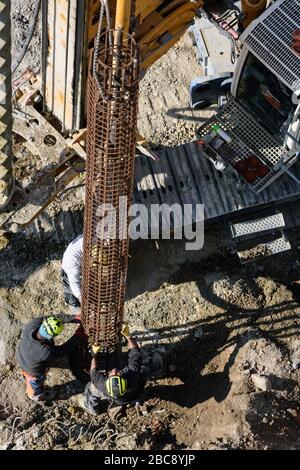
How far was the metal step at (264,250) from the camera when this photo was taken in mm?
15102

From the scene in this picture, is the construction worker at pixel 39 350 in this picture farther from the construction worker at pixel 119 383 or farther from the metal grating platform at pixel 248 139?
the metal grating platform at pixel 248 139

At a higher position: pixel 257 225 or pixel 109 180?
pixel 109 180

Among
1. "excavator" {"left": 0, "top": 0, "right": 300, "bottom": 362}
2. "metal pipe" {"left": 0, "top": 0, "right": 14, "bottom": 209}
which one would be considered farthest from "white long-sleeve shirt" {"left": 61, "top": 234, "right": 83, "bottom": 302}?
"metal pipe" {"left": 0, "top": 0, "right": 14, "bottom": 209}

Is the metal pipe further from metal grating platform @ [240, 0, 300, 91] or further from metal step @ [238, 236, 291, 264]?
metal step @ [238, 236, 291, 264]

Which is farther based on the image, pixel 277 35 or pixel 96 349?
pixel 277 35

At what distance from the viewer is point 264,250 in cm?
1513

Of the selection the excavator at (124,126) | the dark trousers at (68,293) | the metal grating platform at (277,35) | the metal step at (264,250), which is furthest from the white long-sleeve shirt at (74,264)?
the metal grating platform at (277,35)

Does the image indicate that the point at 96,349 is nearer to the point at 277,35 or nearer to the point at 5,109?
the point at 5,109

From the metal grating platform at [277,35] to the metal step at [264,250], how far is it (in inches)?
108

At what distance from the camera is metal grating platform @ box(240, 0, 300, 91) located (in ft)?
45.4

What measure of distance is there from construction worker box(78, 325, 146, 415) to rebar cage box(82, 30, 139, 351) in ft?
1.11

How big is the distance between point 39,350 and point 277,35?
602cm

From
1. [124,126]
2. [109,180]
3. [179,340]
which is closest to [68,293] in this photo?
[179,340]

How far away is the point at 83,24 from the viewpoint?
12180 millimetres
